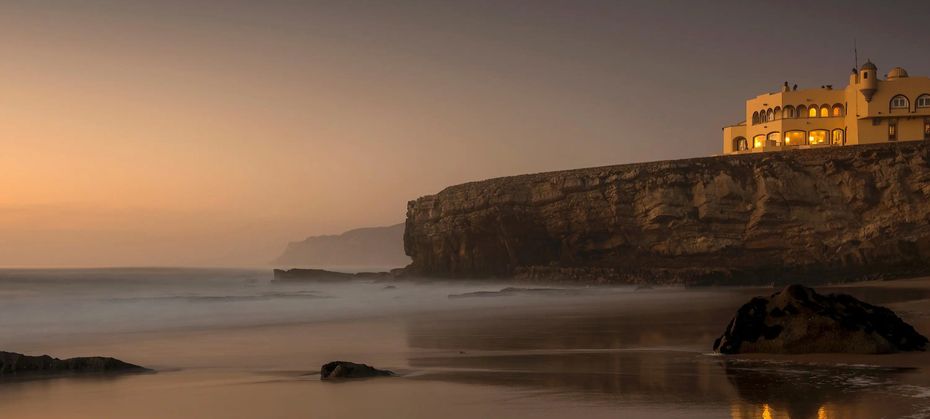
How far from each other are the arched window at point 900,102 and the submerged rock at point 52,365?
5165 cm

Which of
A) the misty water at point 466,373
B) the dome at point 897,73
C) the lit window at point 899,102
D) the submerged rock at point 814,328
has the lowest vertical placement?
the misty water at point 466,373

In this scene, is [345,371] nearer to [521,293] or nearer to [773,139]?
[521,293]

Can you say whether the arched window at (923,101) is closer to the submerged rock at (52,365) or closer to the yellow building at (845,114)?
the yellow building at (845,114)

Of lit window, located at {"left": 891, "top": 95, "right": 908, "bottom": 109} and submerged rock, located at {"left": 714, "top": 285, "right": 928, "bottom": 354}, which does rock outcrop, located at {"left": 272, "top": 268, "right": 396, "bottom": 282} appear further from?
submerged rock, located at {"left": 714, "top": 285, "right": 928, "bottom": 354}

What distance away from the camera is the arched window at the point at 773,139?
186 ft

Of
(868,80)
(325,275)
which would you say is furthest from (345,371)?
(325,275)

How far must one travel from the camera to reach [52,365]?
11039mm

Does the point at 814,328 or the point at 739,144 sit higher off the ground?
the point at 739,144

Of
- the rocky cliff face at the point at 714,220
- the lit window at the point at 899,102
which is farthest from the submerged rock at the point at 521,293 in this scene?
the lit window at the point at 899,102

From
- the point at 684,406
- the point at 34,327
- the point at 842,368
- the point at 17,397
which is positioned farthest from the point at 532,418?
the point at 34,327

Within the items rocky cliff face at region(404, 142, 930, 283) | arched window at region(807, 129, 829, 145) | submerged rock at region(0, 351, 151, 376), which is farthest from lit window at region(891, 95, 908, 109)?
submerged rock at region(0, 351, 151, 376)

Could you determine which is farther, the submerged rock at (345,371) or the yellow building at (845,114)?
the yellow building at (845,114)

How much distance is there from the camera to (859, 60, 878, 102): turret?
52812 millimetres

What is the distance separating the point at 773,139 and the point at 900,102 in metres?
8.00
